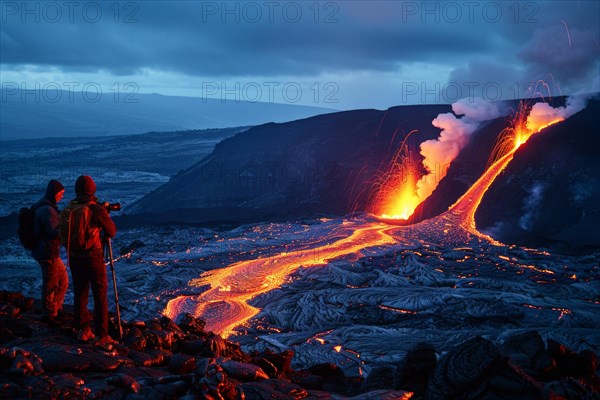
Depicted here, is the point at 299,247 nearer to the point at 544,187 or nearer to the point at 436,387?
the point at 544,187

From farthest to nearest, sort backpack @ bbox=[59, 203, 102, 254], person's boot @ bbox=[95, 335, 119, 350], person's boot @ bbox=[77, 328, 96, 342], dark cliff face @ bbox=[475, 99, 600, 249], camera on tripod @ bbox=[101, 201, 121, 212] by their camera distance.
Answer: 1. dark cliff face @ bbox=[475, 99, 600, 249]
2. camera on tripod @ bbox=[101, 201, 121, 212]
3. backpack @ bbox=[59, 203, 102, 254]
4. person's boot @ bbox=[77, 328, 96, 342]
5. person's boot @ bbox=[95, 335, 119, 350]

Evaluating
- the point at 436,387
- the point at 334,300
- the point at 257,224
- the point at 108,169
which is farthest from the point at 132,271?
the point at 108,169

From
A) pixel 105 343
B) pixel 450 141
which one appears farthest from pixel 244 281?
pixel 450 141

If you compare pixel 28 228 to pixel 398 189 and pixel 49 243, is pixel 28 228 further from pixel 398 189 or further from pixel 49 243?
pixel 398 189

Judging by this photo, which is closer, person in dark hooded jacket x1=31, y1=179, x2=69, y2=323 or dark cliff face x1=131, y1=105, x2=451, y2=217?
person in dark hooded jacket x1=31, y1=179, x2=69, y2=323

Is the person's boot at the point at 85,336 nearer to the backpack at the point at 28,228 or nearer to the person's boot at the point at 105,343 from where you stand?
the person's boot at the point at 105,343

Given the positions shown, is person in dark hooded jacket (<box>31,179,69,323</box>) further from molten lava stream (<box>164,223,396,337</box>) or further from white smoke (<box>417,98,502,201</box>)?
white smoke (<box>417,98,502,201</box>)

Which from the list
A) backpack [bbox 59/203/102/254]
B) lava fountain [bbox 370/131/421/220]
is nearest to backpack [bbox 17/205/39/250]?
backpack [bbox 59/203/102/254]
